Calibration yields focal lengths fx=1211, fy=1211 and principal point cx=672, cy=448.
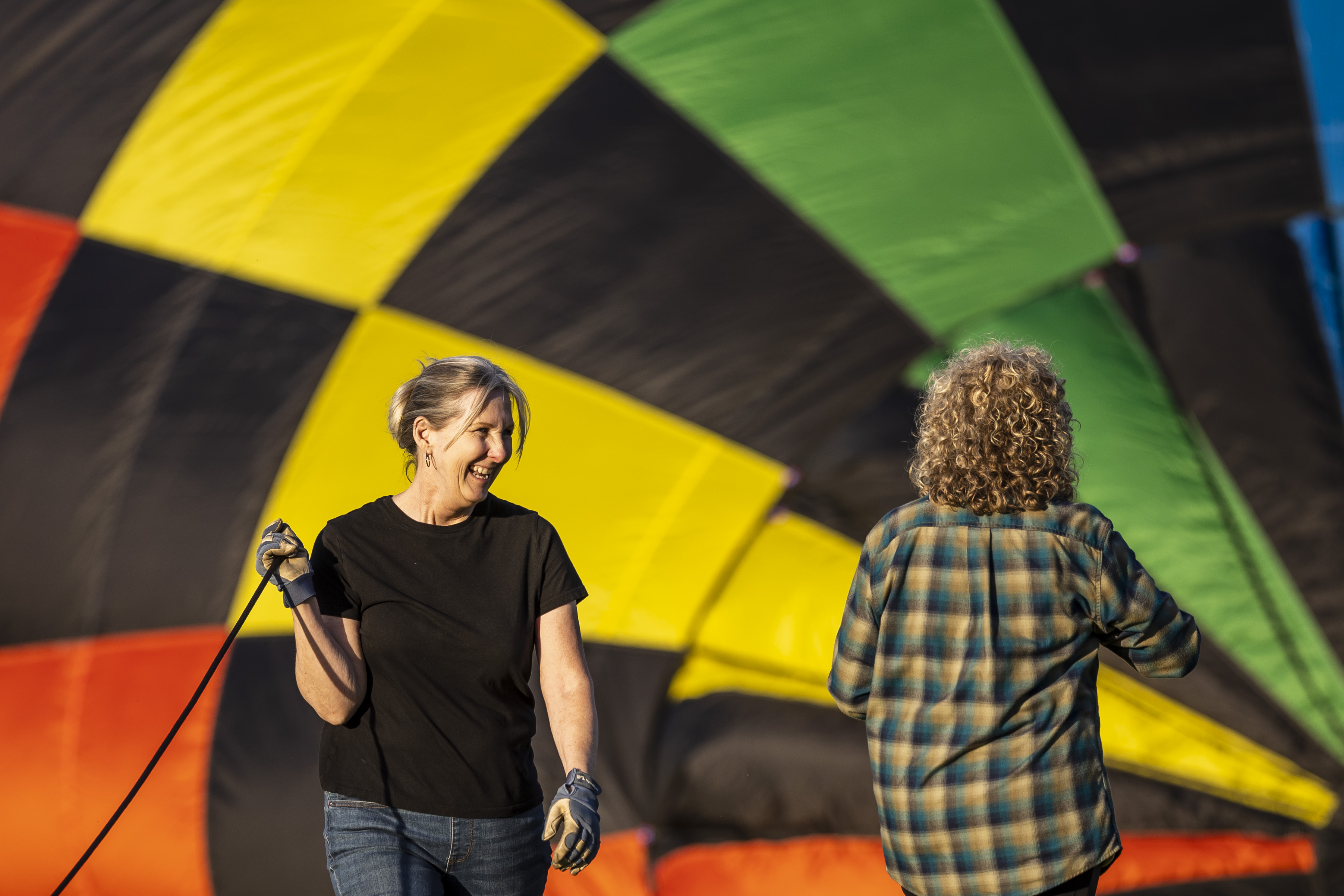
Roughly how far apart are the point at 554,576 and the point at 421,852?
19.3 inches

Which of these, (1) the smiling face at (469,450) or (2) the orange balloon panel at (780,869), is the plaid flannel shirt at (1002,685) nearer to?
(1) the smiling face at (469,450)

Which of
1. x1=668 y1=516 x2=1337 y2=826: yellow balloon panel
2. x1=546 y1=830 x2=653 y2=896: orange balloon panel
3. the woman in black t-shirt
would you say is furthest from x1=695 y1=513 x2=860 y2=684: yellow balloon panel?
the woman in black t-shirt

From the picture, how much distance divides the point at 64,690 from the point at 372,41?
202cm

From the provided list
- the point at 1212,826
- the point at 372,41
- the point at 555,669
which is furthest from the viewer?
the point at 372,41

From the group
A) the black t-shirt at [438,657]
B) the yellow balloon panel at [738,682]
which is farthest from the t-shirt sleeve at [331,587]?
A: the yellow balloon panel at [738,682]

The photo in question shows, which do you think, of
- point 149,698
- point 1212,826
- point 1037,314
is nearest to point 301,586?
point 149,698

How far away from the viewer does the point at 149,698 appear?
11.2 feet

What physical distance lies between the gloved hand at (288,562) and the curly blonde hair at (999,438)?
3.11ft

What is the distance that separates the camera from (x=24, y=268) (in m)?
3.46

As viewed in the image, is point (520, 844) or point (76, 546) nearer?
point (520, 844)

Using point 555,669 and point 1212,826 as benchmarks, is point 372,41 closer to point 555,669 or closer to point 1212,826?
point 555,669

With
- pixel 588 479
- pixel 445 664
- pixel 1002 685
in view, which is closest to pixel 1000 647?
pixel 1002 685

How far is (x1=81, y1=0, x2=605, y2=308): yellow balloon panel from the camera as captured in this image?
334 centimetres

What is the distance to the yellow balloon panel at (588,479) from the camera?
3381 mm
